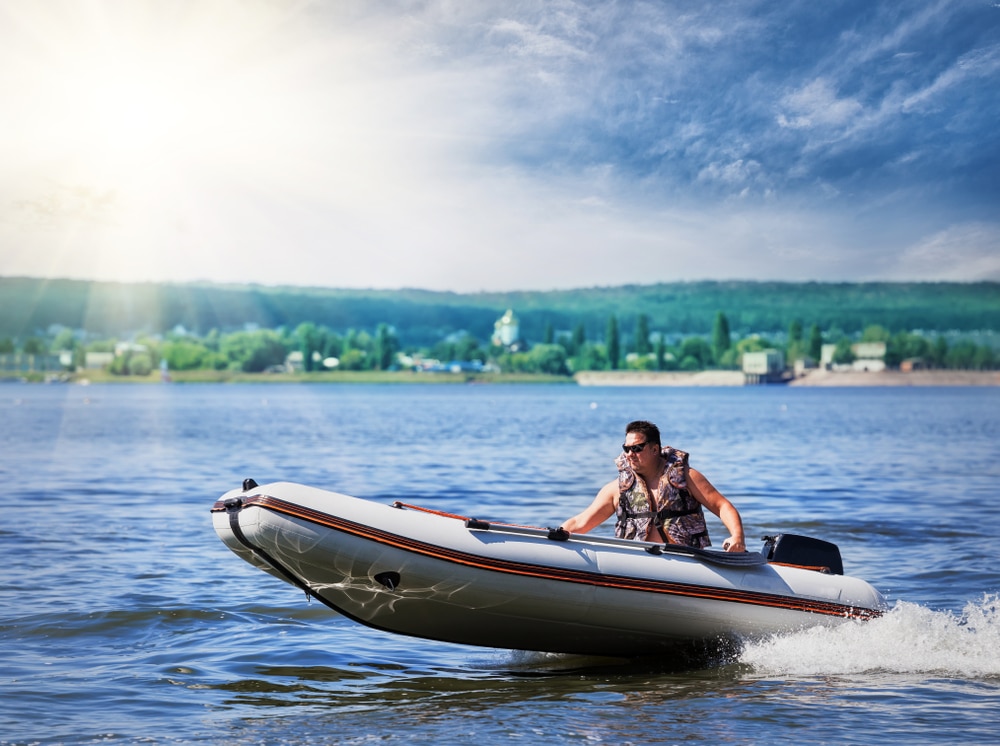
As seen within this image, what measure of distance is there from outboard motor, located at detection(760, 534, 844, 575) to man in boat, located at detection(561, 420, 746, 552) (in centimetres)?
54

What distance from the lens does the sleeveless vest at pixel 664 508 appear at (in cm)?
757

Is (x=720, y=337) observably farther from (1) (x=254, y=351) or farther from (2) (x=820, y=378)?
(1) (x=254, y=351)

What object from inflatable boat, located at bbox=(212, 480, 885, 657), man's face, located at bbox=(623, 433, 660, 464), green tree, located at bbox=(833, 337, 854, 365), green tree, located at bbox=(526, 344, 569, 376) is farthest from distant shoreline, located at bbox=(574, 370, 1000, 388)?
man's face, located at bbox=(623, 433, 660, 464)

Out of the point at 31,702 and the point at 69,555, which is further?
the point at 69,555

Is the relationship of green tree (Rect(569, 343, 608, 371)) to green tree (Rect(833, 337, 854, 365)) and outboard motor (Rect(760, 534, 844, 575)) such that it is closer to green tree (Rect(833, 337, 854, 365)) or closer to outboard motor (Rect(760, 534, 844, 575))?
green tree (Rect(833, 337, 854, 365))

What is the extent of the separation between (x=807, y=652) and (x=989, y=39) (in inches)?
4739

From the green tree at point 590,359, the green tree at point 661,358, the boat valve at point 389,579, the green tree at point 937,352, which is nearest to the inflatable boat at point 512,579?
the boat valve at point 389,579

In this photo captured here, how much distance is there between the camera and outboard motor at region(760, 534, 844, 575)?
802 centimetres

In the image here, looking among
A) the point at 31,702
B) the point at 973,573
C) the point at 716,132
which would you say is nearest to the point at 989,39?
the point at 716,132

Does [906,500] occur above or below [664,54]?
below

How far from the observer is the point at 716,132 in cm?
13038

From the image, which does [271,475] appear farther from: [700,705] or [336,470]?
[700,705]

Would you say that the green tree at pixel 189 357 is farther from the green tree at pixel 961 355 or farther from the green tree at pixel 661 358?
the green tree at pixel 961 355

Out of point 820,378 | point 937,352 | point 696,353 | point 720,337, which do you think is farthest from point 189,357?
point 937,352
